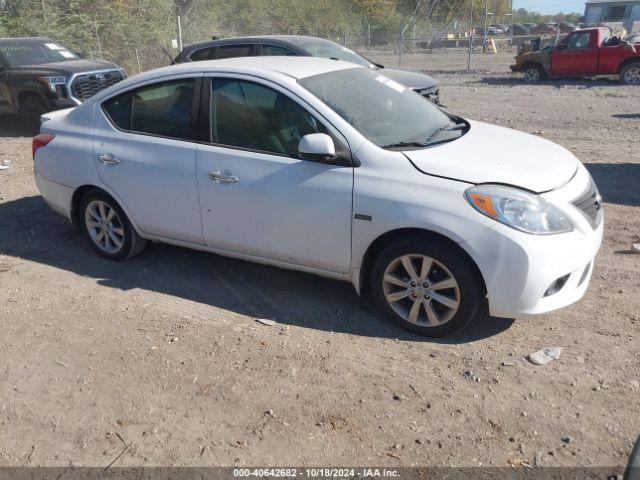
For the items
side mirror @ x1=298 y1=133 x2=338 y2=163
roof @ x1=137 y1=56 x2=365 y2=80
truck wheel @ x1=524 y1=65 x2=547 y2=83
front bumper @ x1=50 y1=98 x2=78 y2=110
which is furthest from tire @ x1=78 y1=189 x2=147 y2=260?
truck wheel @ x1=524 y1=65 x2=547 y2=83

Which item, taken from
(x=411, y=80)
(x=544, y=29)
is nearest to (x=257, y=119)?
(x=411, y=80)

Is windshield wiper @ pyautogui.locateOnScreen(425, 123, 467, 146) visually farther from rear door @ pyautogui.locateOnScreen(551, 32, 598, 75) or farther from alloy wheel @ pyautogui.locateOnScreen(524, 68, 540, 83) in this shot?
alloy wheel @ pyautogui.locateOnScreen(524, 68, 540, 83)

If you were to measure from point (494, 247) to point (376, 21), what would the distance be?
1717 inches

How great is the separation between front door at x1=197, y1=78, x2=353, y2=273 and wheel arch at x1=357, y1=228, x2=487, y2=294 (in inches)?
5.1

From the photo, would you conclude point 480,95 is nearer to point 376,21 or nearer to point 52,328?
point 52,328

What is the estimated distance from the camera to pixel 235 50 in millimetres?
10500

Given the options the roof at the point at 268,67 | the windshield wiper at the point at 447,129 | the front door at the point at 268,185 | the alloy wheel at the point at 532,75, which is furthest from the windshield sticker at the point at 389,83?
the alloy wheel at the point at 532,75

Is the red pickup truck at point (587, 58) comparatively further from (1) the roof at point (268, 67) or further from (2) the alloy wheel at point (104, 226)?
(2) the alloy wheel at point (104, 226)

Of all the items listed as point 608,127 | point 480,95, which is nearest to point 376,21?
point 480,95

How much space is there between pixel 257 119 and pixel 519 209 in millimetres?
1981

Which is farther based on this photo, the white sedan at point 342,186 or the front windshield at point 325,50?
the front windshield at point 325,50

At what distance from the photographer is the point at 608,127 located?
1102 cm

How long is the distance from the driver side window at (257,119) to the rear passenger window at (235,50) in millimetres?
6063

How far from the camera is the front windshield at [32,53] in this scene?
40.1 feet
